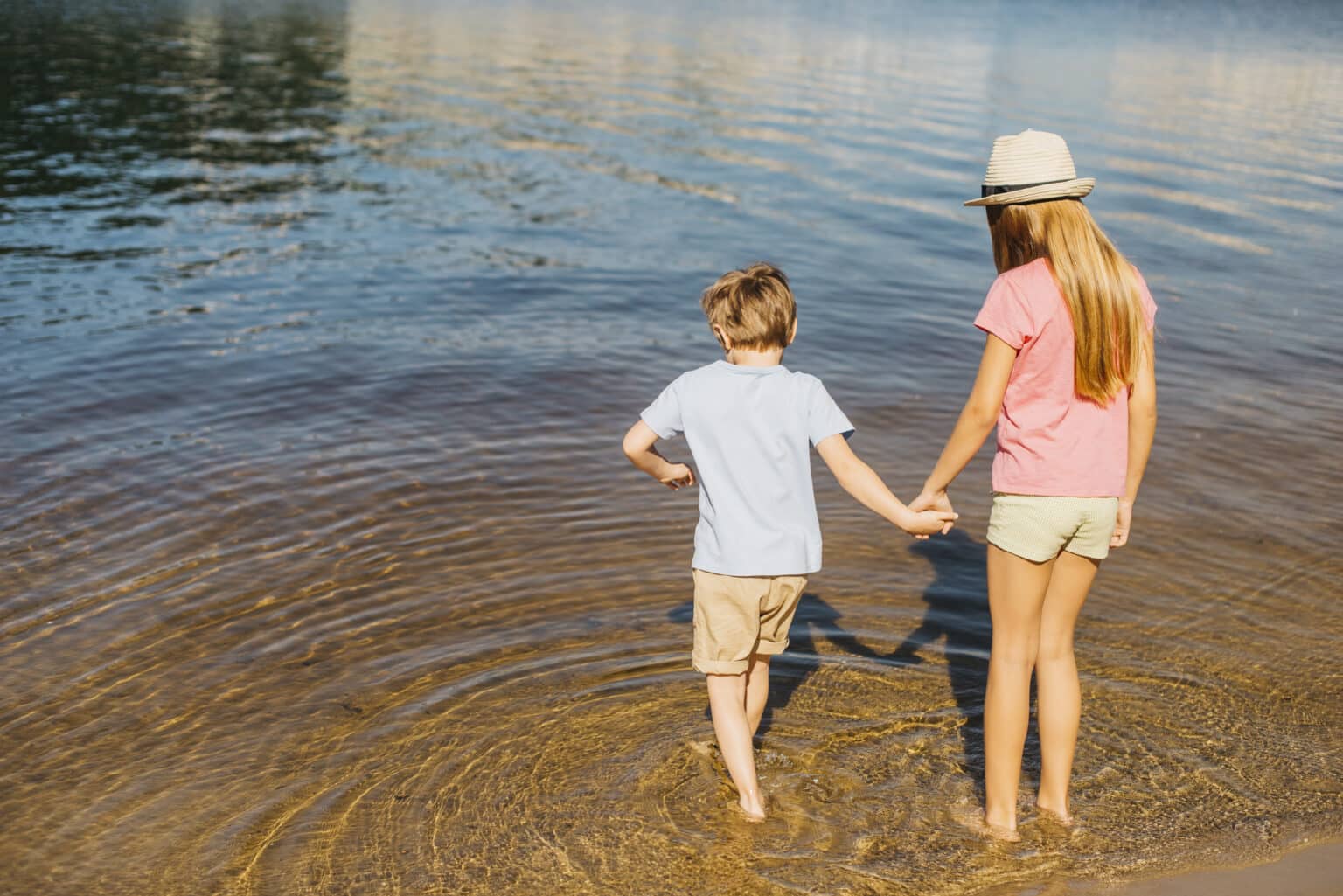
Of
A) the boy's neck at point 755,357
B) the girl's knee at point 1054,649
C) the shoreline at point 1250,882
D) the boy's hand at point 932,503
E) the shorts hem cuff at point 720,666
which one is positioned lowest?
the shoreline at point 1250,882

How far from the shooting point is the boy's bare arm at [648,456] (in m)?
4.22

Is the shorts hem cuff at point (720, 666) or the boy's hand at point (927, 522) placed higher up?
the boy's hand at point (927, 522)

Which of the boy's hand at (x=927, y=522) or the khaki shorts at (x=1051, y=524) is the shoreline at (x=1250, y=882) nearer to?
the khaki shorts at (x=1051, y=524)

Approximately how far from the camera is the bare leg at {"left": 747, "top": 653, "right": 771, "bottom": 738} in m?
4.66

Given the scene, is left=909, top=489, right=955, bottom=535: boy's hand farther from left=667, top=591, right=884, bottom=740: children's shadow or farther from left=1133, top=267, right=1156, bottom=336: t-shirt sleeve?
left=667, top=591, right=884, bottom=740: children's shadow

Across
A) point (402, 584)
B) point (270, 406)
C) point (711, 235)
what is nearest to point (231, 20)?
point (711, 235)

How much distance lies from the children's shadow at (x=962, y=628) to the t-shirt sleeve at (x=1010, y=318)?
6.14 feet

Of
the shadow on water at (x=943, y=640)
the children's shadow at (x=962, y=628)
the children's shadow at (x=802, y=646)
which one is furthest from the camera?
the children's shadow at (x=802, y=646)

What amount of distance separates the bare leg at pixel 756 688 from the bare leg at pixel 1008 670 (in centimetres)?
86

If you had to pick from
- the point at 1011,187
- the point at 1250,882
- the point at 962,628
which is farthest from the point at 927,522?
the point at 962,628

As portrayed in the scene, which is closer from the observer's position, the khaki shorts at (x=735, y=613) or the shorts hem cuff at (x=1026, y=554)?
the shorts hem cuff at (x=1026, y=554)

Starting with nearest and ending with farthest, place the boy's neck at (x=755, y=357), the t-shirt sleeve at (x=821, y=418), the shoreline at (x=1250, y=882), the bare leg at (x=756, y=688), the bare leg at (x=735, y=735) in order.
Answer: the shoreline at (x=1250, y=882) → the t-shirt sleeve at (x=821, y=418) → the boy's neck at (x=755, y=357) → the bare leg at (x=735, y=735) → the bare leg at (x=756, y=688)

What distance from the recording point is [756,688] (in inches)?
Answer: 185

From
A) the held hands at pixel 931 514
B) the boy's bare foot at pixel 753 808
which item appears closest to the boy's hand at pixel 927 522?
the held hands at pixel 931 514
